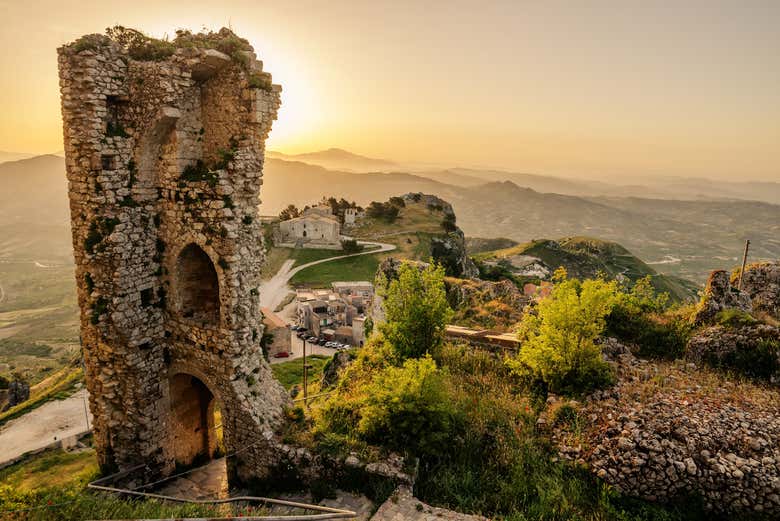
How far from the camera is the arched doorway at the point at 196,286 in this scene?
37.3 ft

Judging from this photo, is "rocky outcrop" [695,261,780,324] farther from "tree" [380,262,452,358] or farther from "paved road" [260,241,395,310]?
"paved road" [260,241,395,310]

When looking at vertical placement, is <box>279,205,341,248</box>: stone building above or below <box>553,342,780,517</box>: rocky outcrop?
below

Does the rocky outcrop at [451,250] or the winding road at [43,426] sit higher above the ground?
the rocky outcrop at [451,250]

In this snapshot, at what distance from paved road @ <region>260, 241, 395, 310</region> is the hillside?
23.6 metres

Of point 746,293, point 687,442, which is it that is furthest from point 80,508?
point 746,293

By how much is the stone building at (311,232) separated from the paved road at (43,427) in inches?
2085

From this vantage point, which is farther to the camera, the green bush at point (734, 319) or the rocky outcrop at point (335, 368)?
the rocky outcrop at point (335, 368)

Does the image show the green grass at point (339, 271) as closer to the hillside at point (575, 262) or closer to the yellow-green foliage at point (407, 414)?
the hillside at point (575, 262)

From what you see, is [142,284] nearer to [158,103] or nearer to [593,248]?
[158,103]

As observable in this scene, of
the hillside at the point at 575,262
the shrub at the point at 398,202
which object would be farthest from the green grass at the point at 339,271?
the shrub at the point at 398,202

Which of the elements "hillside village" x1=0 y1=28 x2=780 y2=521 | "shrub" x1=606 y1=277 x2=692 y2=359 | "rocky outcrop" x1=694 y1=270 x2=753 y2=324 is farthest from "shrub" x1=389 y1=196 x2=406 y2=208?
"hillside village" x1=0 y1=28 x2=780 y2=521

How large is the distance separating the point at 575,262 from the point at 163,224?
340 feet

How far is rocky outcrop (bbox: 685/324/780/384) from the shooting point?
12.1m

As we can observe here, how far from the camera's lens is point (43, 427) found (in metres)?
26.6
